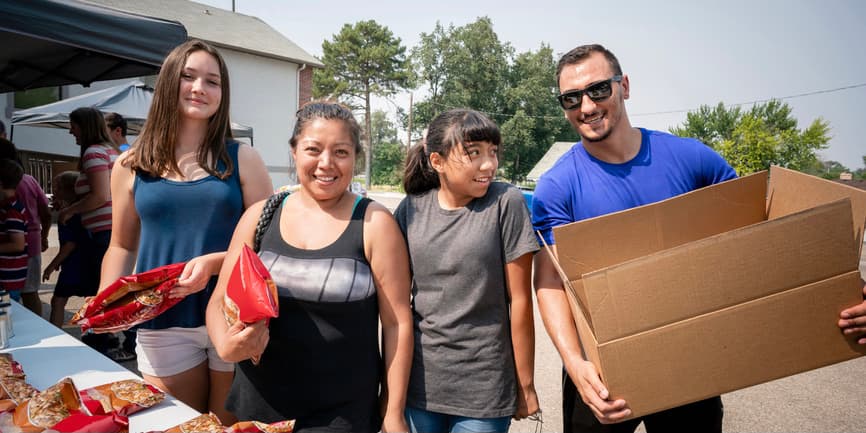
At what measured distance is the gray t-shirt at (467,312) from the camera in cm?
157

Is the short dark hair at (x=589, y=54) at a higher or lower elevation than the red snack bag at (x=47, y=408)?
higher

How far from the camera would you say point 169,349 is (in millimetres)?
1729

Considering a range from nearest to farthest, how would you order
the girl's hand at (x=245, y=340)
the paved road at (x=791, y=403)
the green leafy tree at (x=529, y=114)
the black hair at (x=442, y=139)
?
the girl's hand at (x=245, y=340) < the black hair at (x=442, y=139) < the paved road at (x=791, y=403) < the green leafy tree at (x=529, y=114)

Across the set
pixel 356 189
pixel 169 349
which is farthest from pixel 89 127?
pixel 356 189

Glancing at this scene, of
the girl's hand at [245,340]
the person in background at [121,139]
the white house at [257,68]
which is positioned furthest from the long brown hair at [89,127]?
the white house at [257,68]

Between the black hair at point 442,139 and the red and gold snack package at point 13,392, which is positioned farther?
the black hair at point 442,139

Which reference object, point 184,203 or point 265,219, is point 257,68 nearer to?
point 184,203

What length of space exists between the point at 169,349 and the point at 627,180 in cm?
184

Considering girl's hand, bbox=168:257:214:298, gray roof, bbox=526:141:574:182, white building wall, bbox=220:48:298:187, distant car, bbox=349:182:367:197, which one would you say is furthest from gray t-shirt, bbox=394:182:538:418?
gray roof, bbox=526:141:574:182

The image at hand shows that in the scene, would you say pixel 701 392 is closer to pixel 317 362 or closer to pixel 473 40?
pixel 317 362

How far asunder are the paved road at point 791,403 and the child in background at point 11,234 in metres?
1.11

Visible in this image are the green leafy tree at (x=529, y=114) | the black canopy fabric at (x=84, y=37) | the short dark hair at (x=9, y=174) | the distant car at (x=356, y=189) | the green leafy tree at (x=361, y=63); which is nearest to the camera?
the distant car at (x=356, y=189)

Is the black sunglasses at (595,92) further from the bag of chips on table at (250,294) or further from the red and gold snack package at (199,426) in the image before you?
the red and gold snack package at (199,426)

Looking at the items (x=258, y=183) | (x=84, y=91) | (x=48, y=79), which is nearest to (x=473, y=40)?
(x=84, y=91)
